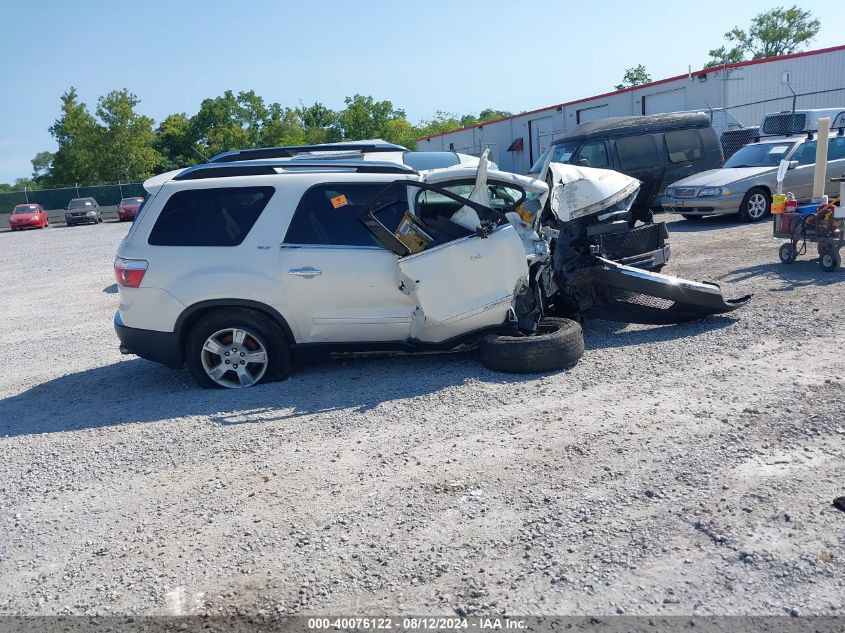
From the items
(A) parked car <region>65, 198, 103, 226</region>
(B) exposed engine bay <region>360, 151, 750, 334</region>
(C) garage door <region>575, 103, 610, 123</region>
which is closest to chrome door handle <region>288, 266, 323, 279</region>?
(B) exposed engine bay <region>360, 151, 750, 334</region>

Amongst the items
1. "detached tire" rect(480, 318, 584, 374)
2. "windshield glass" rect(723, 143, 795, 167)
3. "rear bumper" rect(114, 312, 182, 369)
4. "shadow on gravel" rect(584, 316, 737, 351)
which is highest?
"windshield glass" rect(723, 143, 795, 167)

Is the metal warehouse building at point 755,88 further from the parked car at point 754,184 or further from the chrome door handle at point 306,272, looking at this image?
the chrome door handle at point 306,272

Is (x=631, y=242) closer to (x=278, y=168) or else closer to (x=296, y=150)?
(x=278, y=168)

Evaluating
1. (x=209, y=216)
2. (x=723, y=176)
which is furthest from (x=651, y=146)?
(x=209, y=216)

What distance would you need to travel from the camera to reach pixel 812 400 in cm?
521

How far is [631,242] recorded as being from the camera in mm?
7641

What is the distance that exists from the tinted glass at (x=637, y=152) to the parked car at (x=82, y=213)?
114 ft

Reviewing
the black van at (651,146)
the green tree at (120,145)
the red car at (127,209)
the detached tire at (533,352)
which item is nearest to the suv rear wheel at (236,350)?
the detached tire at (533,352)

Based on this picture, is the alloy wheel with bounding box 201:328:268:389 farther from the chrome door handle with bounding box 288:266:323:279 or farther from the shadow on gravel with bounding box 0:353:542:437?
the chrome door handle with bounding box 288:266:323:279

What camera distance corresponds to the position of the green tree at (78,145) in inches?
2411

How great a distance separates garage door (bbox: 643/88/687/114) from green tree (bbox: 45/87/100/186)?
4907 centimetres

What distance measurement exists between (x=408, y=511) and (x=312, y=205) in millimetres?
3242

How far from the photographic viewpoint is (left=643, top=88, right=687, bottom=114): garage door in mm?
25547

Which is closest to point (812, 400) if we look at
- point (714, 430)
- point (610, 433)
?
point (714, 430)
